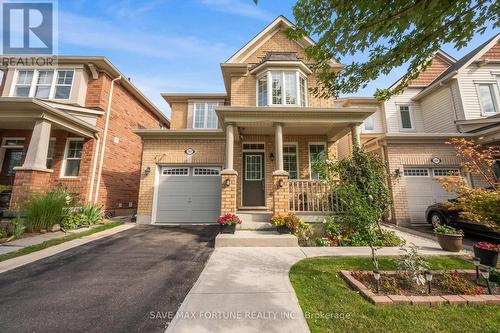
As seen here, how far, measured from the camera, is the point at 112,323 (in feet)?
8.07

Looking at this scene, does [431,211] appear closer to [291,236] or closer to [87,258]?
[291,236]

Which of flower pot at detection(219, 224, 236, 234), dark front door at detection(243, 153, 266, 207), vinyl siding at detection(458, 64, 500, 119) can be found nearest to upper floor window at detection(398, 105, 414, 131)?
vinyl siding at detection(458, 64, 500, 119)

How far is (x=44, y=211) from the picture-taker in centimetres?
679

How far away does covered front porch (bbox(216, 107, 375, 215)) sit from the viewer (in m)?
7.08

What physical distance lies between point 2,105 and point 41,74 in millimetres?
3605

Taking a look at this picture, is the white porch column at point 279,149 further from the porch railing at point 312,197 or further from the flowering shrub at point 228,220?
the flowering shrub at point 228,220

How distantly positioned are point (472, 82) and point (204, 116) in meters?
15.5

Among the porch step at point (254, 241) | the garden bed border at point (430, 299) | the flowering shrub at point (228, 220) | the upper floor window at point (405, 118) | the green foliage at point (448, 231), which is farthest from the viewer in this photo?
the upper floor window at point (405, 118)

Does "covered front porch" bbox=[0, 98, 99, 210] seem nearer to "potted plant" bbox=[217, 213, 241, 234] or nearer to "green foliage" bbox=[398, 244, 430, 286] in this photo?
"potted plant" bbox=[217, 213, 241, 234]

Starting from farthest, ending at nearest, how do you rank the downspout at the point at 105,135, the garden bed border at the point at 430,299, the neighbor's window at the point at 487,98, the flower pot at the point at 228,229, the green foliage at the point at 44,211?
1. the neighbor's window at the point at 487,98
2. the downspout at the point at 105,135
3. the green foliage at the point at 44,211
4. the flower pot at the point at 228,229
5. the garden bed border at the point at 430,299

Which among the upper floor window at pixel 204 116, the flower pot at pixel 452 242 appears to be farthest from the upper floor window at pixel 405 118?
the upper floor window at pixel 204 116

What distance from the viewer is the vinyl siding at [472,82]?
10922 mm

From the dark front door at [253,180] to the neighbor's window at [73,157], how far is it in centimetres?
797

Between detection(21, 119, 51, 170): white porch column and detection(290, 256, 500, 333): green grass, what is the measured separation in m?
9.86
